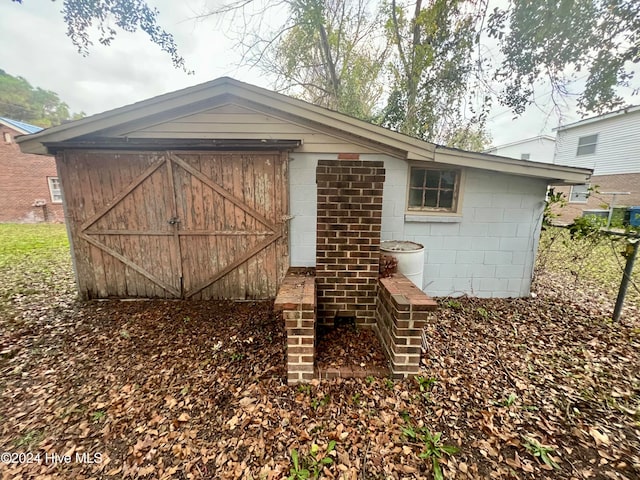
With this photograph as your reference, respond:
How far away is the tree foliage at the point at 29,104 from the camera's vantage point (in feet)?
79.4

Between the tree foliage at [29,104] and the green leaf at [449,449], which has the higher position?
the tree foliage at [29,104]

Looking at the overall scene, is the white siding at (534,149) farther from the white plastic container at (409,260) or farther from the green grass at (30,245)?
the green grass at (30,245)

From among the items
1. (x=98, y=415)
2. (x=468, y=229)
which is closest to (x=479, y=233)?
(x=468, y=229)

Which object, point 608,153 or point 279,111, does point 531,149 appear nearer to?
point 608,153

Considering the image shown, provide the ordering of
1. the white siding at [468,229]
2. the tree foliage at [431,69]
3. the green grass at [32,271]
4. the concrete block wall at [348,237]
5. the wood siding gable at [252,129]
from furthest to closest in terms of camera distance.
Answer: the tree foliage at [431,69], the green grass at [32,271], the white siding at [468,229], the wood siding gable at [252,129], the concrete block wall at [348,237]

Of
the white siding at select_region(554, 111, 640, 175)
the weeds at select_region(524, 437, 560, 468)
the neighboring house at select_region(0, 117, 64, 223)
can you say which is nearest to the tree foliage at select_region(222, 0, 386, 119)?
the weeds at select_region(524, 437, 560, 468)

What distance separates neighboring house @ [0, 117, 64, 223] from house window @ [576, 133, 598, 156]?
26.4 metres

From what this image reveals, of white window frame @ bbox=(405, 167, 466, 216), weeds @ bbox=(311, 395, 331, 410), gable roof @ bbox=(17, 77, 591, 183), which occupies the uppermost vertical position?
gable roof @ bbox=(17, 77, 591, 183)

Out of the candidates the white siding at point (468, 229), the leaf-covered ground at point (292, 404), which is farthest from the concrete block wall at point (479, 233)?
the leaf-covered ground at point (292, 404)

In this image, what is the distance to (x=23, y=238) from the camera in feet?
30.7

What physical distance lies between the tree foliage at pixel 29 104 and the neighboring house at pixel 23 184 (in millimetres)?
13429

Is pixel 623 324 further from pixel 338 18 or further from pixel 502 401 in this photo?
pixel 338 18

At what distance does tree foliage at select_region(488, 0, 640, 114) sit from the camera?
4.66 meters

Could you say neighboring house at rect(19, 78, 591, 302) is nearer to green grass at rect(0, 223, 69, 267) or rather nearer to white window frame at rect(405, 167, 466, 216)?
white window frame at rect(405, 167, 466, 216)
